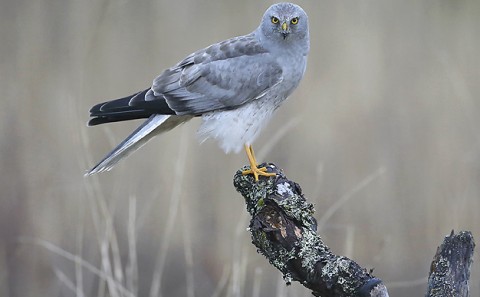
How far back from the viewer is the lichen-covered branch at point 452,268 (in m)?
3.07

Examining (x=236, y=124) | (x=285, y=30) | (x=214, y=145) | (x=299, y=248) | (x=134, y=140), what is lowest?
(x=299, y=248)

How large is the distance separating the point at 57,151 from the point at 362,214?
76.5 inches

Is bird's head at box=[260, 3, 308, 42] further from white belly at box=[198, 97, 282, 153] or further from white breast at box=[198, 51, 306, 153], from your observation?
white belly at box=[198, 97, 282, 153]

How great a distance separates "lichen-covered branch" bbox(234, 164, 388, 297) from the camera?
10.1ft

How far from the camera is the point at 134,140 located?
4.42 metres

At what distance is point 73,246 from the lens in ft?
19.8

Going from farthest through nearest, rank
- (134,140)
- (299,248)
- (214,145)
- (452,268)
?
(214,145)
(134,140)
(299,248)
(452,268)

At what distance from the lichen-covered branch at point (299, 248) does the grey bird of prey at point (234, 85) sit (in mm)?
968

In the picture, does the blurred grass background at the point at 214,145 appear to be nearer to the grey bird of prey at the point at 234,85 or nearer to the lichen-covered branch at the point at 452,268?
the grey bird of prey at the point at 234,85

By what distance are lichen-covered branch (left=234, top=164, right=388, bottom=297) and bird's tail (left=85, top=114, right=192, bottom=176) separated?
3.05 feet

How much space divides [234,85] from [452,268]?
179 centimetres

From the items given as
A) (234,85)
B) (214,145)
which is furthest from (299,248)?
(214,145)

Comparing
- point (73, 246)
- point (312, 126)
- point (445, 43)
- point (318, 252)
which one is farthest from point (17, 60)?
point (318, 252)

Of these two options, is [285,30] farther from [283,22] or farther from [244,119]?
[244,119]
